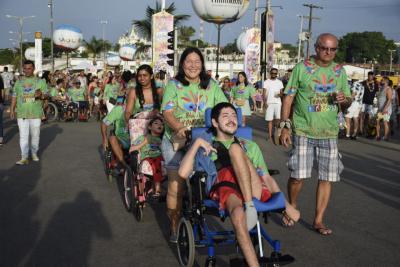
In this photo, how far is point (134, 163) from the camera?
22.1ft

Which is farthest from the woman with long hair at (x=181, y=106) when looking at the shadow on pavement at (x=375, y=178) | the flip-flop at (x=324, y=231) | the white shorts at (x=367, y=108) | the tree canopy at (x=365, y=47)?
the tree canopy at (x=365, y=47)

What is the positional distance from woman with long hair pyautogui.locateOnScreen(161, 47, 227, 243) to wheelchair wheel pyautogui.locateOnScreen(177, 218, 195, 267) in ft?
1.64

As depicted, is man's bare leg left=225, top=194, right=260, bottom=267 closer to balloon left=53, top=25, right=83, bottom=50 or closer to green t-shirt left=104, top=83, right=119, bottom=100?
green t-shirt left=104, top=83, right=119, bottom=100

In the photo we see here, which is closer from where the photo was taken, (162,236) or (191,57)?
(191,57)

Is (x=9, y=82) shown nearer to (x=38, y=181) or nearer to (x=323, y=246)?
(x=38, y=181)

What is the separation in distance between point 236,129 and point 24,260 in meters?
2.27

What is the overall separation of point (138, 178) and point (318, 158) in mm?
2112

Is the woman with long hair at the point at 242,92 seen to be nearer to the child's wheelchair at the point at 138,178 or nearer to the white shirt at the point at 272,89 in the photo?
the white shirt at the point at 272,89

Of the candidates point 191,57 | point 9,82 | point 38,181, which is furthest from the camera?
point 9,82

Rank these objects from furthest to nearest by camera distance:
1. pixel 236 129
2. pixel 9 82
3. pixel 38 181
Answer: pixel 9 82 < pixel 38 181 < pixel 236 129

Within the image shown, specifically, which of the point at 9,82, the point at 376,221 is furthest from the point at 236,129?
the point at 9,82

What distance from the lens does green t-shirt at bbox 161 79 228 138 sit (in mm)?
5367

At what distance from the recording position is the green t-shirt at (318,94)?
5754mm

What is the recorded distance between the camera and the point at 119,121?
827 cm
